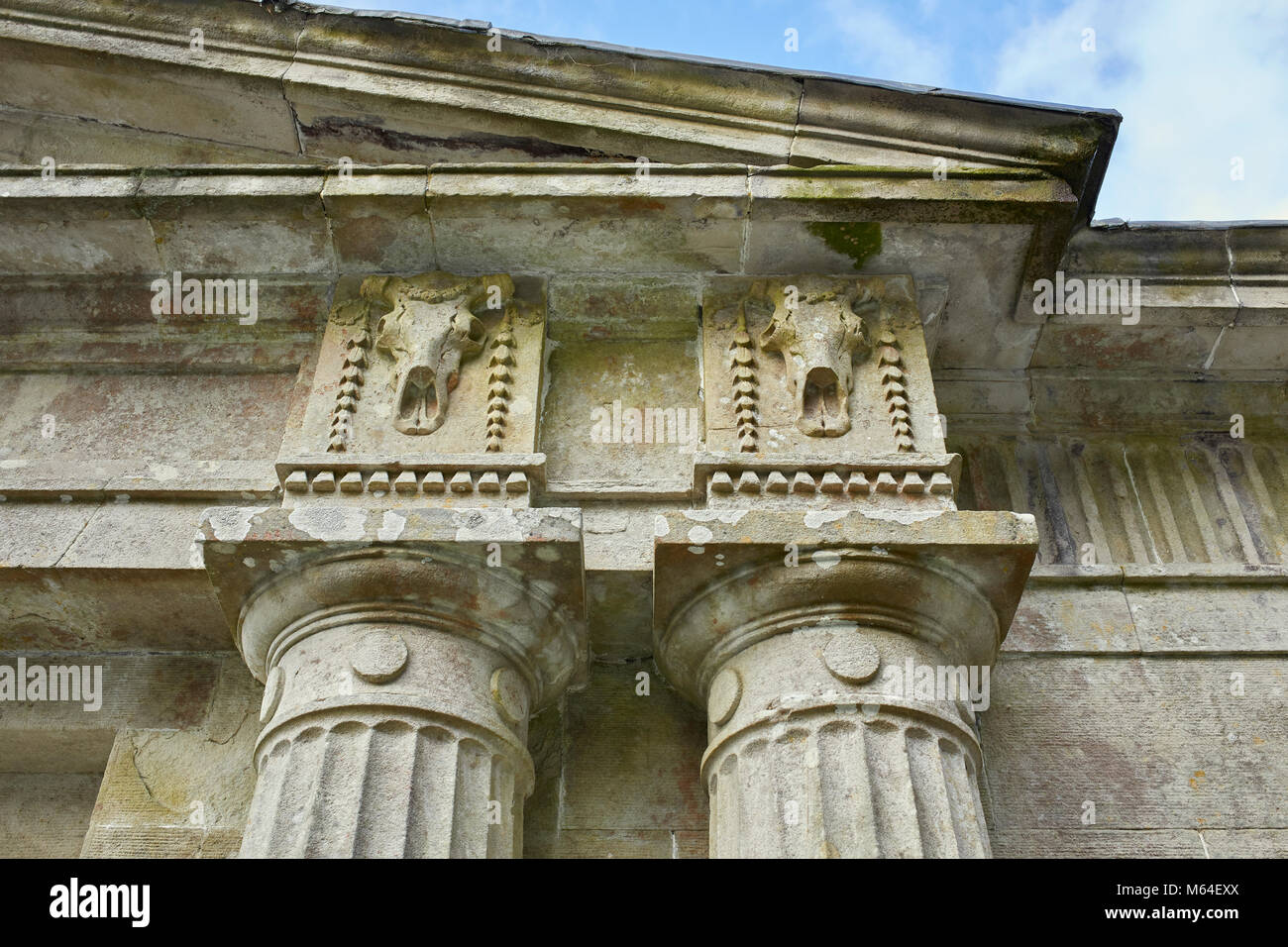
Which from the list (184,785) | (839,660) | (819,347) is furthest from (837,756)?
(184,785)

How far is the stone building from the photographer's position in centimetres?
377

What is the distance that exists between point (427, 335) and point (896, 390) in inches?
73.2

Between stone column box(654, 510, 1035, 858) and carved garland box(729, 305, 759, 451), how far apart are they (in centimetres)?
56

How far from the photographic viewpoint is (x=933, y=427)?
14.4 feet

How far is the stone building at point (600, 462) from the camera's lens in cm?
377

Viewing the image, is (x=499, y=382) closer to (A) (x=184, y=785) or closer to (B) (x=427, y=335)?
(B) (x=427, y=335)

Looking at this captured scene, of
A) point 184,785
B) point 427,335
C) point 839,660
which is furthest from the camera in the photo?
point 427,335

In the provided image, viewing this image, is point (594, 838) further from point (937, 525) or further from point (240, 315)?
point (240, 315)

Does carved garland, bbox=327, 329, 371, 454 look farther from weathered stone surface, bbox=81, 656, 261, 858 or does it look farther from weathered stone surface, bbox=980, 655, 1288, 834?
weathered stone surface, bbox=980, 655, 1288, 834

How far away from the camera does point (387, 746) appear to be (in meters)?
3.51

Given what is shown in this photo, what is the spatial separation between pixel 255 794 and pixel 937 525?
7.69 feet

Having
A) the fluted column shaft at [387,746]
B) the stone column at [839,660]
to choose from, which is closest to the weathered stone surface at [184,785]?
the fluted column shaft at [387,746]

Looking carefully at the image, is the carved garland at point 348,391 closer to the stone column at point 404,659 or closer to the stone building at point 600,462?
the stone building at point 600,462

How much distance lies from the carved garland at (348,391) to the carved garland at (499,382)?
52cm
